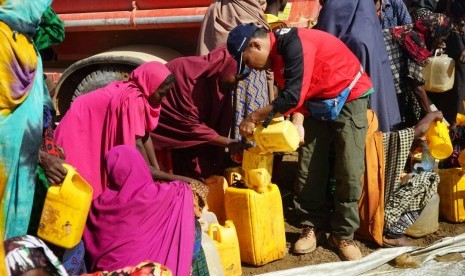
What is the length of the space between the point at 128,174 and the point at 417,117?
2781mm

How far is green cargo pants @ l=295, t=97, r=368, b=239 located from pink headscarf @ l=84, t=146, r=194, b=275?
1290mm

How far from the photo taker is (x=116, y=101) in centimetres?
416

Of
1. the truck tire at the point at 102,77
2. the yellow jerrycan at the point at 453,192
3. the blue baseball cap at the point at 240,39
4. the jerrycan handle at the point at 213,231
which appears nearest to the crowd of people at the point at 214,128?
the blue baseball cap at the point at 240,39

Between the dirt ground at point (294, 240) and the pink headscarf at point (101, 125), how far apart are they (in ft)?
3.79

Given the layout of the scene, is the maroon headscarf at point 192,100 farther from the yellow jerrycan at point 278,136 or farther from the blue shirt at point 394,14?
the blue shirt at point 394,14

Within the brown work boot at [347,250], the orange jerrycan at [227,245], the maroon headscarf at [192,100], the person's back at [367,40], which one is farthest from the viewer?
the person's back at [367,40]

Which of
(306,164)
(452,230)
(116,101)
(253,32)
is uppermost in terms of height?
(253,32)

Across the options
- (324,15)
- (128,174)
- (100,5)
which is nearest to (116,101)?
(128,174)

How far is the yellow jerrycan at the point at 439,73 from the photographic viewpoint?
5480 millimetres

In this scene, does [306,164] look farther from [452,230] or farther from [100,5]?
[100,5]

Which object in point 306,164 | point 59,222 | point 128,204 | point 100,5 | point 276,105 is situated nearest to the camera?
point 59,222

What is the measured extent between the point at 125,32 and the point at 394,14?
96.8 inches

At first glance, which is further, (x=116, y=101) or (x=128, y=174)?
(x=116, y=101)

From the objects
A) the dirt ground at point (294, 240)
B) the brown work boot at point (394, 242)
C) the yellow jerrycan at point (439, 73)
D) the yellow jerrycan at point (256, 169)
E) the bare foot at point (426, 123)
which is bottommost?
the dirt ground at point (294, 240)
